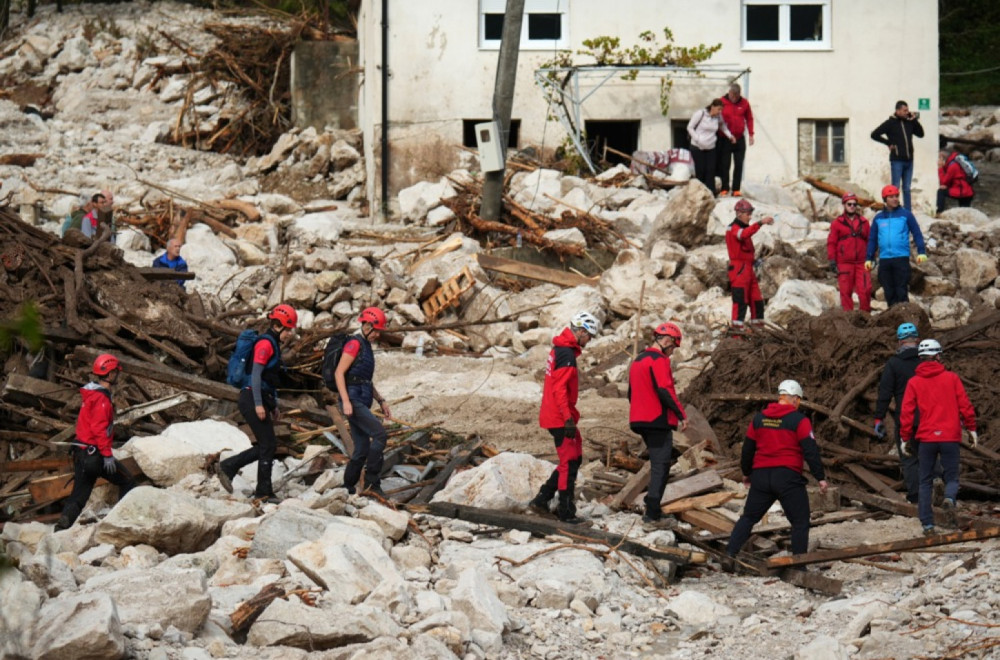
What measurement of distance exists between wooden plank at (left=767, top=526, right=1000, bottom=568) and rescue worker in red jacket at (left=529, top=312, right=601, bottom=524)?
1624 millimetres

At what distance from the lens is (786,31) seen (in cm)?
2503

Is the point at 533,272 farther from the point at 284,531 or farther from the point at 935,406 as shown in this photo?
the point at 284,531

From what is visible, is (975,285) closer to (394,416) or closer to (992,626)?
(394,416)

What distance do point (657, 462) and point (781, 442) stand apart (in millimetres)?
1266

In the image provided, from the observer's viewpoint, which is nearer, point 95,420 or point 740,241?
point 95,420

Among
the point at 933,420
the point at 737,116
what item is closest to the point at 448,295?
the point at 737,116

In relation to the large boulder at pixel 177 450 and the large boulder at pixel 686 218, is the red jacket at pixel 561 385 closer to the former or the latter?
the large boulder at pixel 177 450

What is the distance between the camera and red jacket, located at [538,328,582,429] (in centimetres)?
1019

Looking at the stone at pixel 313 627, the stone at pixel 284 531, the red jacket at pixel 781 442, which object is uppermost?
the red jacket at pixel 781 442

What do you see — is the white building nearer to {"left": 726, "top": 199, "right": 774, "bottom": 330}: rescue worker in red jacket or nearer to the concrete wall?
the concrete wall

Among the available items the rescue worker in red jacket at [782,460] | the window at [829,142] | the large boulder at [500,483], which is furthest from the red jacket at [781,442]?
the window at [829,142]

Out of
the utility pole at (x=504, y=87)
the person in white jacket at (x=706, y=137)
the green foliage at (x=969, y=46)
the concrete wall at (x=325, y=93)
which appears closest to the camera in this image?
the utility pole at (x=504, y=87)

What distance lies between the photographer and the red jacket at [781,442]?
9.59 m

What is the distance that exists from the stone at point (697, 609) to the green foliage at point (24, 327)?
6840mm
